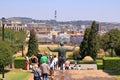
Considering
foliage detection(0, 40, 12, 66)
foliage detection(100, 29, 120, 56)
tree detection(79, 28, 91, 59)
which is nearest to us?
foliage detection(0, 40, 12, 66)

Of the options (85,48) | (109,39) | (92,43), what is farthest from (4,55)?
(109,39)

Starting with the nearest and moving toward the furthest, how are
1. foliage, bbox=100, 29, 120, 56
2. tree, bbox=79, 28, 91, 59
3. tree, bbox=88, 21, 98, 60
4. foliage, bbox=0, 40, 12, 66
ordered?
foliage, bbox=0, 40, 12, 66 < tree, bbox=88, 21, 98, 60 < tree, bbox=79, 28, 91, 59 < foliage, bbox=100, 29, 120, 56

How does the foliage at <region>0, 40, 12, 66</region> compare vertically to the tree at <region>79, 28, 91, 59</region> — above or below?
above

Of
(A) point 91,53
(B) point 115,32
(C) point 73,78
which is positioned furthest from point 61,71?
(B) point 115,32

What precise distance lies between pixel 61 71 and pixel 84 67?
31.2 feet

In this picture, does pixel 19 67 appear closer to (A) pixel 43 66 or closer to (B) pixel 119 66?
(B) pixel 119 66

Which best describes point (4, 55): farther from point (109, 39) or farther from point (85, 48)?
point (109, 39)

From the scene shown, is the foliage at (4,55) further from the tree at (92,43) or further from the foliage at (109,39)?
the foliage at (109,39)

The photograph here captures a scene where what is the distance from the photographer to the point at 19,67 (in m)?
34.7

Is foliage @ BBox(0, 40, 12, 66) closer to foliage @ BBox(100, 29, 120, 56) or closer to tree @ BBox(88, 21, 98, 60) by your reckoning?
tree @ BBox(88, 21, 98, 60)

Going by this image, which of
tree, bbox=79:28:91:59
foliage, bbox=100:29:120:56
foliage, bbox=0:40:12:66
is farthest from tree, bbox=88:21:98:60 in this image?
foliage, bbox=0:40:12:66

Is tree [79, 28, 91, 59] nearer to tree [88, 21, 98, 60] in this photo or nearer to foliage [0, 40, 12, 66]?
tree [88, 21, 98, 60]

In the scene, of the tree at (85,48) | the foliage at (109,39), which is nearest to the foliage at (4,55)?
the tree at (85,48)

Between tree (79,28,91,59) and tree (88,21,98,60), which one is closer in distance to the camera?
tree (88,21,98,60)
